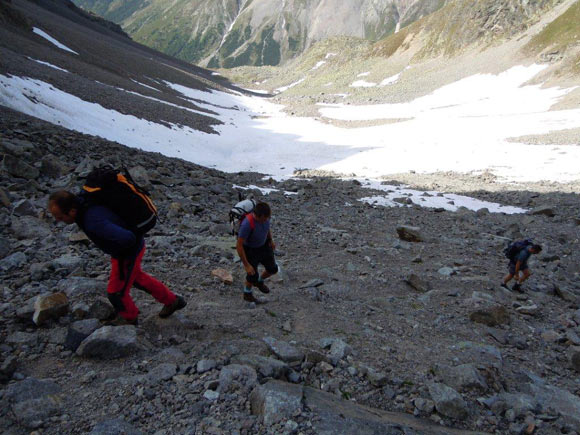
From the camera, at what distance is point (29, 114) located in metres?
15.3

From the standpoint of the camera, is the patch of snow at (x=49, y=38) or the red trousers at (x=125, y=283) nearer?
the red trousers at (x=125, y=283)

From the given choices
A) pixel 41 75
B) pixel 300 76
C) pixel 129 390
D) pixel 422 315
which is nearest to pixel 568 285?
pixel 422 315

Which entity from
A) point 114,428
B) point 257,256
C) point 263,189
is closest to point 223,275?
point 257,256

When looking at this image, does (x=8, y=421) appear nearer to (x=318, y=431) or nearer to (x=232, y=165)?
(x=318, y=431)

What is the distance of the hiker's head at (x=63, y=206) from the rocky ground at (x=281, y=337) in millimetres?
1312

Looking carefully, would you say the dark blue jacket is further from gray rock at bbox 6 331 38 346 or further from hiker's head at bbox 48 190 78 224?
gray rock at bbox 6 331 38 346

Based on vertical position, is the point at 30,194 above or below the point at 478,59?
below

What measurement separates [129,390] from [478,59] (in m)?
73.1

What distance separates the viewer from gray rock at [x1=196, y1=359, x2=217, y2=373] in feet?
12.9

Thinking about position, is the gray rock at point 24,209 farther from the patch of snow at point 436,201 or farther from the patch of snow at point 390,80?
the patch of snow at point 390,80

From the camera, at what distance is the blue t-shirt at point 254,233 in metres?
5.71

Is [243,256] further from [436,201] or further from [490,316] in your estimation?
[436,201]

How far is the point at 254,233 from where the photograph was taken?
584cm

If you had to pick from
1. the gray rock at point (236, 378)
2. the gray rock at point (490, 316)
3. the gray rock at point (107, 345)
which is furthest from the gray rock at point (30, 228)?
the gray rock at point (490, 316)
